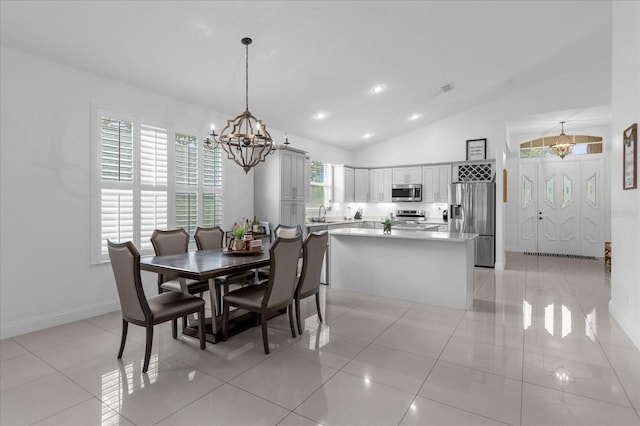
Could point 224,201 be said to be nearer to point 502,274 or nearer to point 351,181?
point 351,181

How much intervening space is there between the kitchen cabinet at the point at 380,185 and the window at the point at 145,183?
14.7ft

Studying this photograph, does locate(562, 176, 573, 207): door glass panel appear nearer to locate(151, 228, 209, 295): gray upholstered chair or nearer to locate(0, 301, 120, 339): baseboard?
locate(151, 228, 209, 295): gray upholstered chair

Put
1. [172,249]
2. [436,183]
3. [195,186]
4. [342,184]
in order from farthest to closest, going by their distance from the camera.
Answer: [342,184]
[436,183]
[195,186]
[172,249]

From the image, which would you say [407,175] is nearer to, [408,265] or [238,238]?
[408,265]

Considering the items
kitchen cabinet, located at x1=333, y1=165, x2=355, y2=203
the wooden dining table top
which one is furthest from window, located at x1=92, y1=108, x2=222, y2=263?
kitchen cabinet, located at x1=333, y1=165, x2=355, y2=203

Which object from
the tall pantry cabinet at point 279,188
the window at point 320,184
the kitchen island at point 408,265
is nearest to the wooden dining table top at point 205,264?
the kitchen island at point 408,265

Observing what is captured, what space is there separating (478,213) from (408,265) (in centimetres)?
326

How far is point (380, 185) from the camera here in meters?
8.47

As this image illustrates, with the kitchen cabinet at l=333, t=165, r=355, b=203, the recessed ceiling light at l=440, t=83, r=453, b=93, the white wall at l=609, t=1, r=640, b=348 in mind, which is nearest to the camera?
the white wall at l=609, t=1, r=640, b=348

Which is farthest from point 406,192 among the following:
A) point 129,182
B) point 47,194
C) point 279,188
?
point 47,194

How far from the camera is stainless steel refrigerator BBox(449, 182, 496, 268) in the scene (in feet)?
21.9

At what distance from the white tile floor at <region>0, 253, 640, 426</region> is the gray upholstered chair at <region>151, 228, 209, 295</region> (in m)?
0.45

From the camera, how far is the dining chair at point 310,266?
322 centimetres

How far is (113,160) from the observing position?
3.97 m
